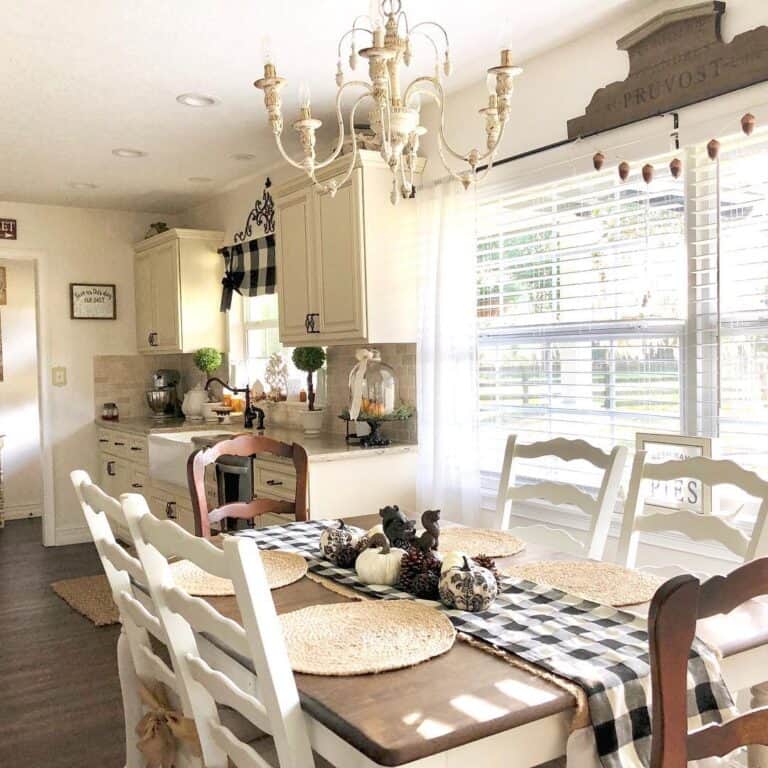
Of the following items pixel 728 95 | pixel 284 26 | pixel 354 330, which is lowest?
pixel 354 330

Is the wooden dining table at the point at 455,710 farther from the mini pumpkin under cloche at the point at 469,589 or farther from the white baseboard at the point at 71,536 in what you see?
the white baseboard at the point at 71,536

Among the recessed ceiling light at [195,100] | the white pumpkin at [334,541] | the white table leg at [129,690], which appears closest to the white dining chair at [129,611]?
the white table leg at [129,690]

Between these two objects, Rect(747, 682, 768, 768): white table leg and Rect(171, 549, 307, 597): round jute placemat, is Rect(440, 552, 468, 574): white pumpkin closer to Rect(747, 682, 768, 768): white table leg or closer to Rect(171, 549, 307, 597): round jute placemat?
Rect(171, 549, 307, 597): round jute placemat

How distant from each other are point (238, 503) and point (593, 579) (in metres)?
1.35

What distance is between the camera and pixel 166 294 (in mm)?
5734

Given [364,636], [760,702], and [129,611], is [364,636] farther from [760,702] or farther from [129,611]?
[760,702]

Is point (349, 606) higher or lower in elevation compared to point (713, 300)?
lower

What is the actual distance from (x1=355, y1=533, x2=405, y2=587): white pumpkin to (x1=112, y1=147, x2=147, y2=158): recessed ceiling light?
11.0 feet

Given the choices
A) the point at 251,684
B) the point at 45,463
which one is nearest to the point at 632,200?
the point at 251,684

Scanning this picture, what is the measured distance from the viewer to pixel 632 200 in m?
2.85

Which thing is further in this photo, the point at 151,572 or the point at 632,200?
the point at 632,200

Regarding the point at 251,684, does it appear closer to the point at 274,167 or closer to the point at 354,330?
the point at 354,330

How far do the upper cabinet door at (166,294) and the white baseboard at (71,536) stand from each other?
150cm

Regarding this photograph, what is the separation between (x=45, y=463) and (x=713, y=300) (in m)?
4.94
